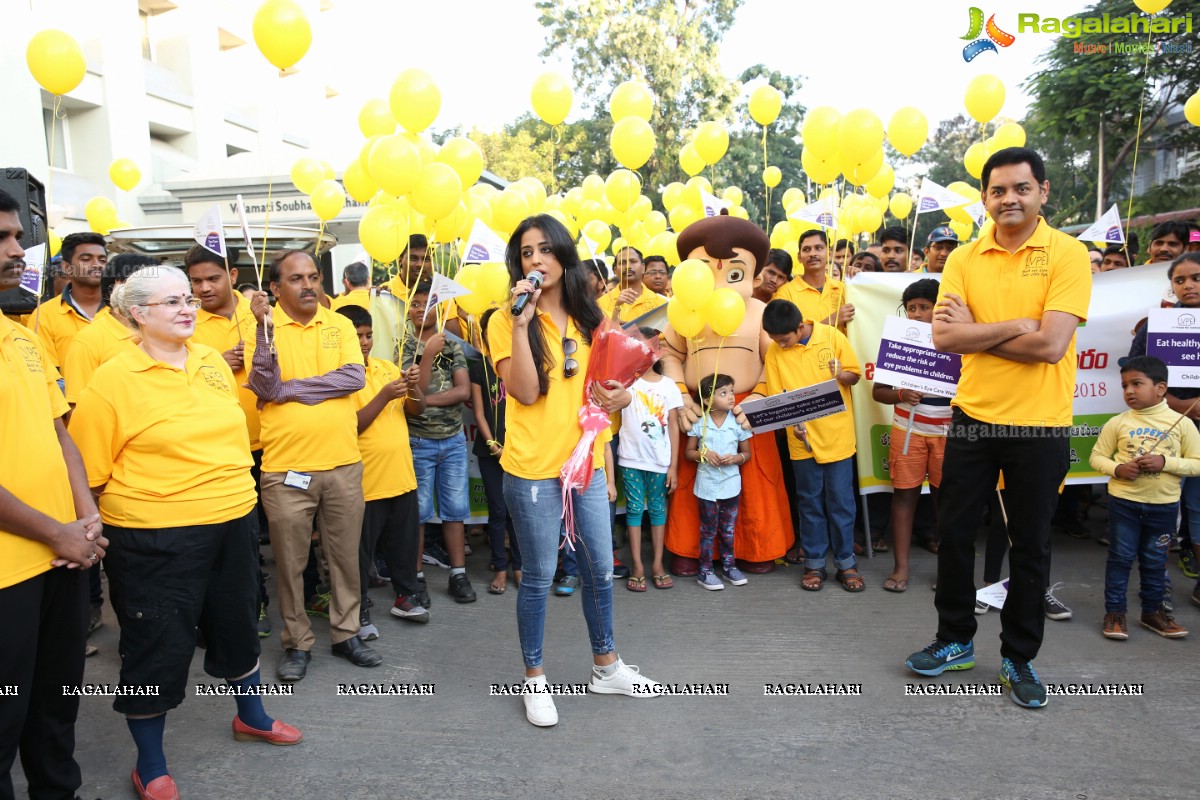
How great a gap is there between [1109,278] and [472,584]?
471 centimetres

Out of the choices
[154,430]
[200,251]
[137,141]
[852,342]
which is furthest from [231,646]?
[137,141]

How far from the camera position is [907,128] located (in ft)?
18.3

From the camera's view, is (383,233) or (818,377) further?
(818,377)

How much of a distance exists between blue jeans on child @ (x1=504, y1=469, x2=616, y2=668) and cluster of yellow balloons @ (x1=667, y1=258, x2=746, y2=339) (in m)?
1.39

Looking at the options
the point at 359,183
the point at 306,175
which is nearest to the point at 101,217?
the point at 306,175

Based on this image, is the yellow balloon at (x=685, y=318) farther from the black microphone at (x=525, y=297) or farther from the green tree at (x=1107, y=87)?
the green tree at (x=1107, y=87)

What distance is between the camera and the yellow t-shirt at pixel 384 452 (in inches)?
166

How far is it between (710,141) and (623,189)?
86 cm

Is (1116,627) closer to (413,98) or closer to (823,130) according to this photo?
(823,130)

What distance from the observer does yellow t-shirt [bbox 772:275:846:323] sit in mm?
5500

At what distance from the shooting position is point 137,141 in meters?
16.8

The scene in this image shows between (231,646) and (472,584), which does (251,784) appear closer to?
(231,646)

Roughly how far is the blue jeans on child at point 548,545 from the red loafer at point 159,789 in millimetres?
1356

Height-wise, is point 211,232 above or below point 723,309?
above
